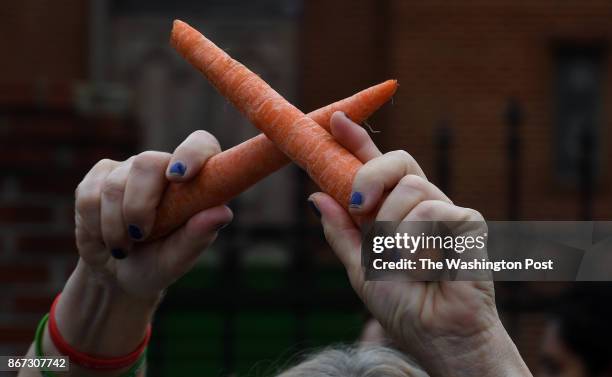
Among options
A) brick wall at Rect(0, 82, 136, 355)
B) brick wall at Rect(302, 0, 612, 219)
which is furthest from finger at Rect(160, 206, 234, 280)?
brick wall at Rect(302, 0, 612, 219)

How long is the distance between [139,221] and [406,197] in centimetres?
39

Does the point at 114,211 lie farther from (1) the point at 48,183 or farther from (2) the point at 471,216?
(1) the point at 48,183

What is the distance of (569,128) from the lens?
7.29 meters

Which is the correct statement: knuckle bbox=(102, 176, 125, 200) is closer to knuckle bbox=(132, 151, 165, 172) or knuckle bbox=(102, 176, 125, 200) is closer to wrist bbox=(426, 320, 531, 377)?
knuckle bbox=(132, 151, 165, 172)

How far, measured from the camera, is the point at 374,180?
1271mm

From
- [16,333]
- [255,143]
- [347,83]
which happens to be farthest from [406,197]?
[347,83]

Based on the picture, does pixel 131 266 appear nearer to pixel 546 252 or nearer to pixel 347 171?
pixel 347 171

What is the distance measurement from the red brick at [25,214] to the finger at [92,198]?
2.38 meters

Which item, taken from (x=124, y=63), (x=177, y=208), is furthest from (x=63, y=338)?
(x=124, y=63)

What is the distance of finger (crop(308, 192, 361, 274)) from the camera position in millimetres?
1333

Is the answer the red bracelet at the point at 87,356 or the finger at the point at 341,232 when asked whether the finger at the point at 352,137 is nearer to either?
the finger at the point at 341,232

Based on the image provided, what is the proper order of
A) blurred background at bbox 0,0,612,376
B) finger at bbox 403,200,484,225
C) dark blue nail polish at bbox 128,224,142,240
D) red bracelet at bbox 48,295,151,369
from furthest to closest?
blurred background at bbox 0,0,612,376 < red bracelet at bbox 48,295,151,369 < dark blue nail polish at bbox 128,224,142,240 < finger at bbox 403,200,484,225

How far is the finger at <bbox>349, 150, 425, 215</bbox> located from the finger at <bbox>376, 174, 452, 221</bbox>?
0.01 m

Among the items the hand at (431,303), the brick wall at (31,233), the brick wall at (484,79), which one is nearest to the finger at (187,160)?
the hand at (431,303)
